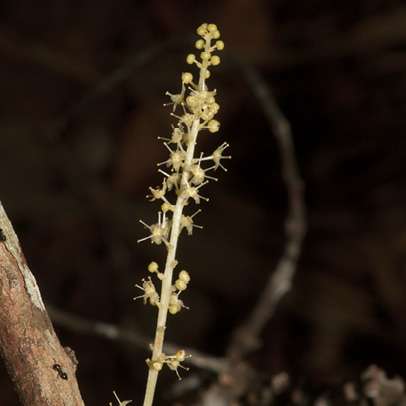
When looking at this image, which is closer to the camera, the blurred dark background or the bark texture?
the bark texture

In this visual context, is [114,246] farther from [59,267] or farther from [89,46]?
[89,46]

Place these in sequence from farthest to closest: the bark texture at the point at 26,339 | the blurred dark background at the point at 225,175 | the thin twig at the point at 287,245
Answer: the blurred dark background at the point at 225,175
the thin twig at the point at 287,245
the bark texture at the point at 26,339

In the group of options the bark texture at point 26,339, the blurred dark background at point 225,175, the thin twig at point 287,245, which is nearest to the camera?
the bark texture at point 26,339

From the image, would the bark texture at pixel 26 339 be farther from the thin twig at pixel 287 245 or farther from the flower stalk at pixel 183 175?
the thin twig at pixel 287 245

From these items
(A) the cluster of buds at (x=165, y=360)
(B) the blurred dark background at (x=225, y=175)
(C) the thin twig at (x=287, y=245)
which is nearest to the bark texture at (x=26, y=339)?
(A) the cluster of buds at (x=165, y=360)

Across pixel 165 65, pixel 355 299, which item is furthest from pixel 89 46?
pixel 355 299

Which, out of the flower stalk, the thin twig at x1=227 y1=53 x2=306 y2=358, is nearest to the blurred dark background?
the thin twig at x1=227 y1=53 x2=306 y2=358

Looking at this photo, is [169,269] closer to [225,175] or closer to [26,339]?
[26,339]

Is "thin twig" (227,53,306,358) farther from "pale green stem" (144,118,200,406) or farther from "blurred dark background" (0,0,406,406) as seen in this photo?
"pale green stem" (144,118,200,406)

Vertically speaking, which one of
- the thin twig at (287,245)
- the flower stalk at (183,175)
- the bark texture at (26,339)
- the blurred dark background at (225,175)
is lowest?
the bark texture at (26,339)
